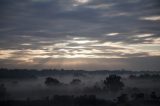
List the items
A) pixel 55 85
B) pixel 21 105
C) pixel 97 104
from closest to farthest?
pixel 21 105 → pixel 97 104 → pixel 55 85

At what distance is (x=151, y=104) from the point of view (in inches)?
1753

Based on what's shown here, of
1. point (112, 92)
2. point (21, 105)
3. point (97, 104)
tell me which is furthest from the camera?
point (112, 92)

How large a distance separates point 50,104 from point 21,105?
14.3 ft

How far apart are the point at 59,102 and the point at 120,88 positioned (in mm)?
33822

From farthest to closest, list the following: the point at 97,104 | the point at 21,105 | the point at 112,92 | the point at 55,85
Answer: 1. the point at 55,85
2. the point at 112,92
3. the point at 97,104
4. the point at 21,105

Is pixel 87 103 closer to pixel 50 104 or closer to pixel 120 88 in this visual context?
pixel 50 104

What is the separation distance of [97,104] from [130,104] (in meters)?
5.35

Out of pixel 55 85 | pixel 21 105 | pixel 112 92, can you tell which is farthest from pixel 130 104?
pixel 55 85

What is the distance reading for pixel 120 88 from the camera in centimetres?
7644

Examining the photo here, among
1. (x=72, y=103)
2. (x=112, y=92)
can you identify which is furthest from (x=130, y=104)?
(x=112, y=92)

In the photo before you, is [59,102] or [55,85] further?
[55,85]

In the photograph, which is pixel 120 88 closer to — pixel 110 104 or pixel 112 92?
pixel 112 92

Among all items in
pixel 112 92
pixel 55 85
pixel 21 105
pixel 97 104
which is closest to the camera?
pixel 21 105

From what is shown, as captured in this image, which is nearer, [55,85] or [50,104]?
[50,104]
